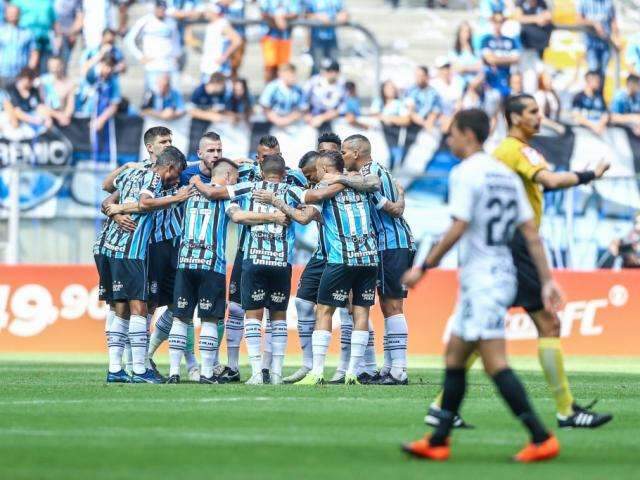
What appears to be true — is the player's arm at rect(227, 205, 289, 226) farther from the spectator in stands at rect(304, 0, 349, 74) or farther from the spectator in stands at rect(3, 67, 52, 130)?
the spectator in stands at rect(304, 0, 349, 74)

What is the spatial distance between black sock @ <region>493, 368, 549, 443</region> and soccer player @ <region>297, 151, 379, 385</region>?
5596 millimetres

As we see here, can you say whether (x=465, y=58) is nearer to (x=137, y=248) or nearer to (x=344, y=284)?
(x=344, y=284)

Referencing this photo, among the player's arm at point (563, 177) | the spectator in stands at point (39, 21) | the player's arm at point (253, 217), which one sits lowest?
the player's arm at point (253, 217)

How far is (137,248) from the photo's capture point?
1404cm

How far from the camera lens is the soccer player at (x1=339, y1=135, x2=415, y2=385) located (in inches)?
566

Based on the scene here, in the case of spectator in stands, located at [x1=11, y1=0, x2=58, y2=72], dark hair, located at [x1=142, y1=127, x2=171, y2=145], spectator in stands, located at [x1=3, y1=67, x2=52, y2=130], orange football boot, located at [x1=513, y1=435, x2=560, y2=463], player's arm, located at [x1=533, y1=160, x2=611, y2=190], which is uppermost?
spectator in stands, located at [x1=11, y1=0, x2=58, y2=72]

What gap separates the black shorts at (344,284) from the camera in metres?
13.9

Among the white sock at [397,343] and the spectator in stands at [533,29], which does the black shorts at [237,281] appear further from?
the spectator in stands at [533,29]

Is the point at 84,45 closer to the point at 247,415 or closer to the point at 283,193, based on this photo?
the point at 283,193

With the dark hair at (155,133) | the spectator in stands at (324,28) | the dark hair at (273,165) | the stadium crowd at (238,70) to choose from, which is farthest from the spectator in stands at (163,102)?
the dark hair at (273,165)

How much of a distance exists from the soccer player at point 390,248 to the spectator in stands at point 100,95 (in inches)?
347

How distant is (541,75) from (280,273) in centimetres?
1267

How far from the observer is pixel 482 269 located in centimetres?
841

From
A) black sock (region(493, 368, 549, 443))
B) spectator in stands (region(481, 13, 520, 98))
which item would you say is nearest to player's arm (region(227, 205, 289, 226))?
black sock (region(493, 368, 549, 443))
